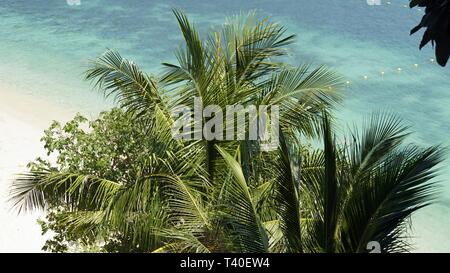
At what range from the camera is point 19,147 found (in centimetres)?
1211

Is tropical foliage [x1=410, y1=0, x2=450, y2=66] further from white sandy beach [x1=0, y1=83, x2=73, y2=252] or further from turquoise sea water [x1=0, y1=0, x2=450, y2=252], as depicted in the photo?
turquoise sea water [x1=0, y1=0, x2=450, y2=252]

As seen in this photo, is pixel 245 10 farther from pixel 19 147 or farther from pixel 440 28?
pixel 440 28

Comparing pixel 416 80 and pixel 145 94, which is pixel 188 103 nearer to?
pixel 145 94

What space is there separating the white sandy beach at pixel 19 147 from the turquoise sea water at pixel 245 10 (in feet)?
1.45

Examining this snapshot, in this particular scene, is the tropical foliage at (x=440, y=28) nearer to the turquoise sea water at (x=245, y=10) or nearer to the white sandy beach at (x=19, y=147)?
the white sandy beach at (x=19, y=147)

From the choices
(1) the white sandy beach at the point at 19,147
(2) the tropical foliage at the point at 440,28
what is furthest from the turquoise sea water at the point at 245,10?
(2) the tropical foliage at the point at 440,28

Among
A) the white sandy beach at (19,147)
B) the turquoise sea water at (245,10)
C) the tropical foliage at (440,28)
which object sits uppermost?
the turquoise sea water at (245,10)

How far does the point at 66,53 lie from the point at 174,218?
11428 mm

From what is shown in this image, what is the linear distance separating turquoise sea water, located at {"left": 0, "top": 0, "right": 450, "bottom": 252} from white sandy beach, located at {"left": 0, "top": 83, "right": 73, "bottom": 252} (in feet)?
1.45

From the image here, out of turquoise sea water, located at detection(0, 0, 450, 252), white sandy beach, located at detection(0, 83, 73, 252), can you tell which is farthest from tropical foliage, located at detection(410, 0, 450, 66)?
turquoise sea water, located at detection(0, 0, 450, 252)

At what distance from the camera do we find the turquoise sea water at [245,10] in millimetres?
14484

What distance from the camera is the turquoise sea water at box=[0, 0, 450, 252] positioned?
14.5m

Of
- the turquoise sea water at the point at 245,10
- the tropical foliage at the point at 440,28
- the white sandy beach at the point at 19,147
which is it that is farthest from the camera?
the turquoise sea water at the point at 245,10
